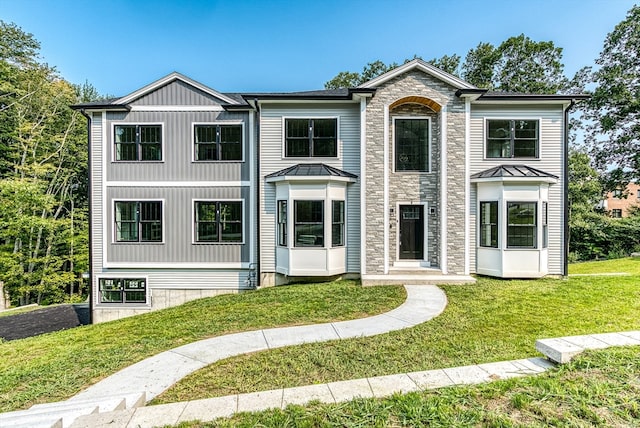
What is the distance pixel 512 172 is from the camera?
9711 millimetres

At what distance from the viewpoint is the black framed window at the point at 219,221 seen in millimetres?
10625

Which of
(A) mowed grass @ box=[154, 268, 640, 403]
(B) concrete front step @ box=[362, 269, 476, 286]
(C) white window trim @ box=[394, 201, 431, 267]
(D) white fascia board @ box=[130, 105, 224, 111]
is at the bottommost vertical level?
(A) mowed grass @ box=[154, 268, 640, 403]

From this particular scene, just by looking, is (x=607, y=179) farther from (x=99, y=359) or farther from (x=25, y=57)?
(x=25, y=57)

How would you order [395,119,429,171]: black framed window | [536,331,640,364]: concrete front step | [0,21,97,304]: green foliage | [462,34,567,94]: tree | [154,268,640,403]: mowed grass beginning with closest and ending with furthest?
1. [536,331,640,364]: concrete front step
2. [154,268,640,403]: mowed grass
3. [395,119,429,171]: black framed window
4. [0,21,97,304]: green foliage
5. [462,34,567,94]: tree

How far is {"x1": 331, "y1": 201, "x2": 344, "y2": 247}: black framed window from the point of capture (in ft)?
A: 32.7

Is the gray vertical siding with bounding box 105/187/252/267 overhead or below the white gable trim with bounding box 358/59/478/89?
below

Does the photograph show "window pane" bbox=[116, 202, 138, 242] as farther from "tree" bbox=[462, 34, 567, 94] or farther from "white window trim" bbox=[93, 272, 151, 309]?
"tree" bbox=[462, 34, 567, 94]

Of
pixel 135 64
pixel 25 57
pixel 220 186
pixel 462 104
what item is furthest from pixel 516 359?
pixel 25 57

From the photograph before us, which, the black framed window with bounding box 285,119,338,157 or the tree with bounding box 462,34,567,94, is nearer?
the black framed window with bounding box 285,119,338,157

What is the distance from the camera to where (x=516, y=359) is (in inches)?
175

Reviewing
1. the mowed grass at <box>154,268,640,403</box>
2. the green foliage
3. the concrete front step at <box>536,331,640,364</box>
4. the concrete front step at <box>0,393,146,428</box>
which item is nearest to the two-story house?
the mowed grass at <box>154,268,640,403</box>

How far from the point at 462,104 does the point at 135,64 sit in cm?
1568

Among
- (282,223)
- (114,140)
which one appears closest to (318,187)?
(282,223)

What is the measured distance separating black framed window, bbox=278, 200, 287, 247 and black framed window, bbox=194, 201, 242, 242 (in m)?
1.49
